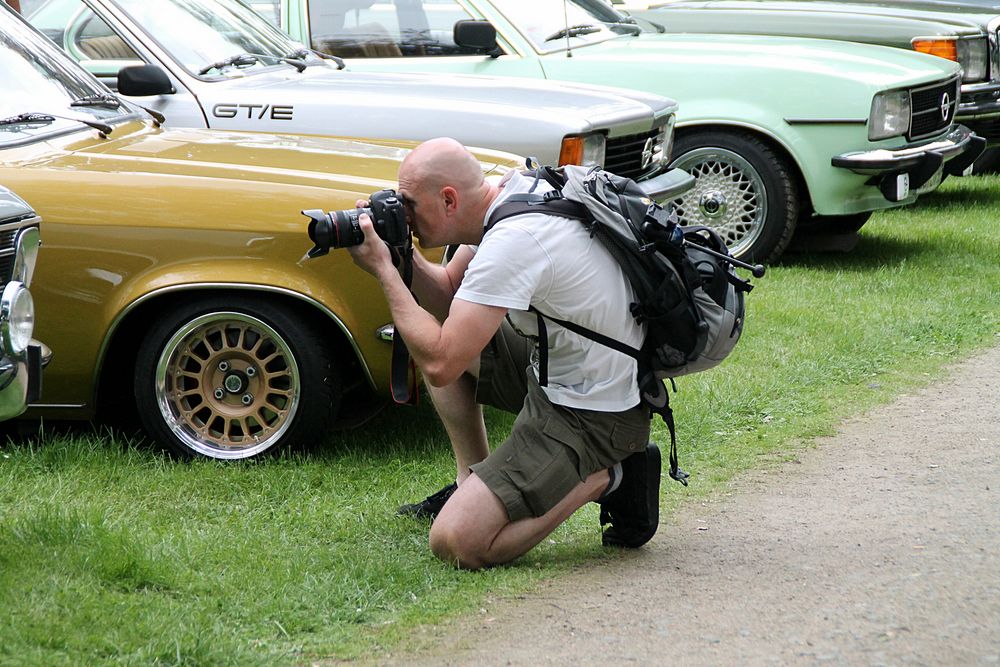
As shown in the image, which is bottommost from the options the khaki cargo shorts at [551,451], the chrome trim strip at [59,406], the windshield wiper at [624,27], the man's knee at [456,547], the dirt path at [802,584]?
the dirt path at [802,584]

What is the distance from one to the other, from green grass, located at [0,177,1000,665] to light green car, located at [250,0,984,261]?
4.28 ft

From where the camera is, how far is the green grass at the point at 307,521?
3.45 m

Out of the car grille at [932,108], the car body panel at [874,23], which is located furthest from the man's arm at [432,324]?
the car body panel at [874,23]

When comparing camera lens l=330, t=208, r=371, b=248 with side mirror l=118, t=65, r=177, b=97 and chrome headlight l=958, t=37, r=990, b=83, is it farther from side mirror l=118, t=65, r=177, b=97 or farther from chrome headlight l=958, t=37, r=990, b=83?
chrome headlight l=958, t=37, r=990, b=83

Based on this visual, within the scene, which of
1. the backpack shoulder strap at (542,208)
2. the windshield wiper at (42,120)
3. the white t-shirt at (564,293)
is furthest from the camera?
the windshield wiper at (42,120)

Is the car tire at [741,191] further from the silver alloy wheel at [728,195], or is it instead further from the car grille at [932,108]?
the car grille at [932,108]

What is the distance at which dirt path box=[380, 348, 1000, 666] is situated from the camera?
337 centimetres

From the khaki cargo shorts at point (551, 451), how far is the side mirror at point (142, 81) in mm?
2771

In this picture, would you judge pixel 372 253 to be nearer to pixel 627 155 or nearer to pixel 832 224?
pixel 627 155

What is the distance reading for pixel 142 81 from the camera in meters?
5.93

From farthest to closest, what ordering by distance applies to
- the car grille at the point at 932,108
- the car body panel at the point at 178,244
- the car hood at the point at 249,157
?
the car grille at the point at 932,108
the car hood at the point at 249,157
the car body panel at the point at 178,244

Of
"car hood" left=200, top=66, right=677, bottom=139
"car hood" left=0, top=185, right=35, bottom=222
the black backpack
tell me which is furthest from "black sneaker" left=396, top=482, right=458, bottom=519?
"car hood" left=200, top=66, right=677, bottom=139

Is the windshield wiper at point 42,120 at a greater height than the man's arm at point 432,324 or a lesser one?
greater

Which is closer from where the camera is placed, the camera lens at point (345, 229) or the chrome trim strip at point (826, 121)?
the camera lens at point (345, 229)
